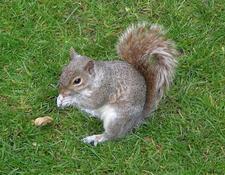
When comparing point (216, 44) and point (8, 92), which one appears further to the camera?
point (216, 44)

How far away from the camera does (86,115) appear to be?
8.68ft

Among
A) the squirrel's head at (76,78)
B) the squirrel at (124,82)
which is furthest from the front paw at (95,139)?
the squirrel's head at (76,78)

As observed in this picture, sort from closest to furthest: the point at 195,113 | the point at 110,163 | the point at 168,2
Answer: the point at 110,163
the point at 195,113
the point at 168,2

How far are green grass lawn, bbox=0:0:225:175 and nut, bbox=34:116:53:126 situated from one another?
21mm

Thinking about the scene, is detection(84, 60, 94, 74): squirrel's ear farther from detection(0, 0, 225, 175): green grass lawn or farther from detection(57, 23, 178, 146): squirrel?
detection(0, 0, 225, 175): green grass lawn

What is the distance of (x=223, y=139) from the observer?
2.56 m

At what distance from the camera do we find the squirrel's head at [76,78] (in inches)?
94.6

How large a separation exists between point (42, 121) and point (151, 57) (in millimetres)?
532

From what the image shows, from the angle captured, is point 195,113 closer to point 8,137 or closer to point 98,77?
point 98,77

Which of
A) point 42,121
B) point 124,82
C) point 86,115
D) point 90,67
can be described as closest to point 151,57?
point 124,82

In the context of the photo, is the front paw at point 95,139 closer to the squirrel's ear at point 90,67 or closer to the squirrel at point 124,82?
the squirrel at point 124,82

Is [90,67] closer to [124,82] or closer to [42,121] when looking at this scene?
[124,82]

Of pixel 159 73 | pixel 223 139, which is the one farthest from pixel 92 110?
pixel 223 139

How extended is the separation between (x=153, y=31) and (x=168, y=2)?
0.65m
